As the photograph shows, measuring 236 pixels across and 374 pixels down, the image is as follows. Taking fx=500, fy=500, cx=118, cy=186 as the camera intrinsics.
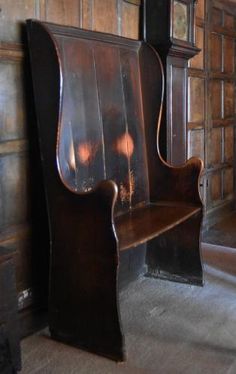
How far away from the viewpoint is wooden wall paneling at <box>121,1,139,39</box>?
300 centimetres

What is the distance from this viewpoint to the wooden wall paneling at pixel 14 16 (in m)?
2.23

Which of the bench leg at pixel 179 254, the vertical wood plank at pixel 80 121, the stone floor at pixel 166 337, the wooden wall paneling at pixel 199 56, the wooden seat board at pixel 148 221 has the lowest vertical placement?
the stone floor at pixel 166 337

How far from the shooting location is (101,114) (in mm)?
2639

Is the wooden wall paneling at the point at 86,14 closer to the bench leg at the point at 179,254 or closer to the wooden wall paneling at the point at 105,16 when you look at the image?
the wooden wall paneling at the point at 105,16

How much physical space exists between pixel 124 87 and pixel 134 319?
4.19 ft

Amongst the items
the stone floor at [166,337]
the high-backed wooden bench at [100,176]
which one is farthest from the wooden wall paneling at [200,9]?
the stone floor at [166,337]

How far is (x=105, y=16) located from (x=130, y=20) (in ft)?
0.86

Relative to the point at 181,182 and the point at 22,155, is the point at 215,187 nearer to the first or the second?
the point at 181,182

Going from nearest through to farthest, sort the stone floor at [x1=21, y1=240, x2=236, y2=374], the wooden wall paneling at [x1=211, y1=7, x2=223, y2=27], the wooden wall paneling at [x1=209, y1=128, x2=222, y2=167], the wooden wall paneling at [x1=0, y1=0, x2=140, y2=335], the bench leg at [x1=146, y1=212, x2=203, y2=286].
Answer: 1. the stone floor at [x1=21, y1=240, x2=236, y2=374]
2. the wooden wall paneling at [x1=0, y1=0, x2=140, y2=335]
3. the bench leg at [x1=146, y1=212, x2=203, y2=286]
4. the wooden wall paneling at [x1=211, y1=7, x2=223, y2=27]
5. the wooden wall paneling at [x1=209, y1=128, x2=222, y2=167]

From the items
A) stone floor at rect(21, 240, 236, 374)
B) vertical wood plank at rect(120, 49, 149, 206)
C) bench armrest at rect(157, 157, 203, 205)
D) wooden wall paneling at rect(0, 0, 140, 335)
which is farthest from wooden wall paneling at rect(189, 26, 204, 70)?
stone floor at rect(21, 240, 236, 374)

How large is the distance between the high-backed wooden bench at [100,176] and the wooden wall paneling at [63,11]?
0.13 meters

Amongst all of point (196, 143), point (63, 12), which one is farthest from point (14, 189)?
point (196, 143)

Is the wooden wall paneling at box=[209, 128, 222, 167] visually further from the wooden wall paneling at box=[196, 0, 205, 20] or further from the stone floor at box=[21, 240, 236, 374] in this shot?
the stone floor at box=[21, 240, 236, 374]

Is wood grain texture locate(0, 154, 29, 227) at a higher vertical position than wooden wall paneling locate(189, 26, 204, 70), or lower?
lower
